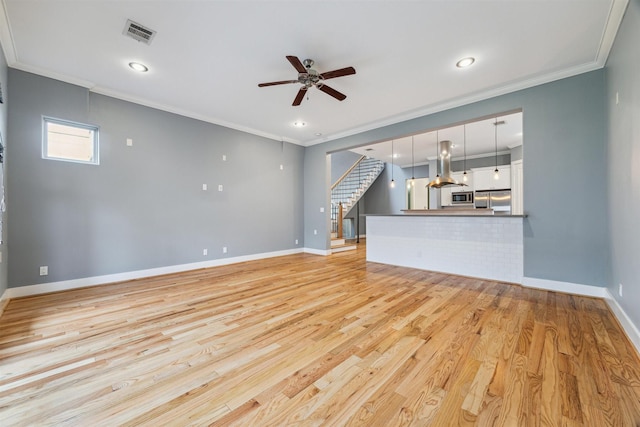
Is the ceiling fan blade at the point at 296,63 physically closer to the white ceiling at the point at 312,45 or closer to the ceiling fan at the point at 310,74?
the ceiling fan at the point at 310,74

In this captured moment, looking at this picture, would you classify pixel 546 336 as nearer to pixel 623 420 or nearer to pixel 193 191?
pixel 623 420

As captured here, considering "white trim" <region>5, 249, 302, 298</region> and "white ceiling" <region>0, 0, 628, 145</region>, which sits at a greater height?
"white ceiling" <region>0, 0, 628, 145</region>

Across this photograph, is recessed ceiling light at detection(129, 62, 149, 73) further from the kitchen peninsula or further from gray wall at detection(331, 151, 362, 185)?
gray wall at detection(331, 151, 362, 185)

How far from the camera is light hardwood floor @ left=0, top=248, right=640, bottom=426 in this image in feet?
4.54

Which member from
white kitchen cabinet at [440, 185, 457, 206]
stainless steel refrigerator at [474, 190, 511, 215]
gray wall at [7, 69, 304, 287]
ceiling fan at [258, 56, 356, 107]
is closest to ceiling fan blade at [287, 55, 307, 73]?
ceiling fan at [258, 56, 356, 107]

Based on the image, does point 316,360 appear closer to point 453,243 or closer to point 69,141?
point 453,243

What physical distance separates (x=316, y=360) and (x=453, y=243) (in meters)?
3.61

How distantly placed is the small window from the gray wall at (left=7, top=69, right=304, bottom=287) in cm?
10

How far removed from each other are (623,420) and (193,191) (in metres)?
5.65

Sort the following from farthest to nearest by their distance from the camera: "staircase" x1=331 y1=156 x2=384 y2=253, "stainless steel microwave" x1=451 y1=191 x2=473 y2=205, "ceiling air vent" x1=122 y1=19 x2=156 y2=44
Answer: "staircase" x1=331 y1=156 x2=384 y2=253, "stainless steel microwave" x1=451 y1=191 x2=473 y2=205, "ceiling air vent" x1=122 y1=19 x2=156 y2=44

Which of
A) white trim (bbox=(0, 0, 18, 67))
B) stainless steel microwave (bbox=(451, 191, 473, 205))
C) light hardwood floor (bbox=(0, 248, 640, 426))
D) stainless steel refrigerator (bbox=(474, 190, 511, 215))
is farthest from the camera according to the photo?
stainless steel microwave (bbox=(451, 191, 473, 205))

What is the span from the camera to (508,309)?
2.85 m

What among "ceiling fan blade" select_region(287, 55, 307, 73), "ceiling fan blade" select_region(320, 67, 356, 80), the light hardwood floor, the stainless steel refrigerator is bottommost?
the light hardwood floor

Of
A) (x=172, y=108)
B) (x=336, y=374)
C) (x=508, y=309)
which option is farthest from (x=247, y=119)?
(x=508, y=309)
